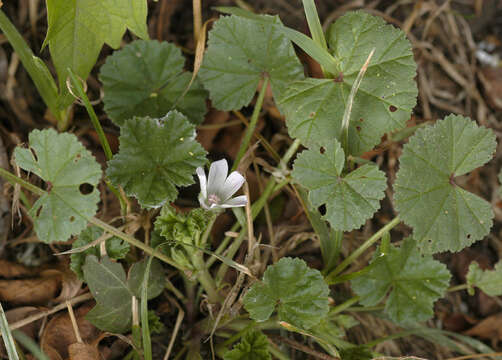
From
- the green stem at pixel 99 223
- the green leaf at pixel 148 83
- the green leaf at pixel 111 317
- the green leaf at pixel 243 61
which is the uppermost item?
Answer: the green leaf at pixel 243 61

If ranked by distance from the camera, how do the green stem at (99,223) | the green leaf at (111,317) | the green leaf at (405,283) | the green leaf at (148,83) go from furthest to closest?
1. the green leaf at (148,83)
2. the green leaf at (405,283)
3. the green leaf at (111,317)
4. the green stem at (99,223)

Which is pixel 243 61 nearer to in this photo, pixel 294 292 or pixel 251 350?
pixel 294 292

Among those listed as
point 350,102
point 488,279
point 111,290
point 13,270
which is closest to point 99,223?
point 111,290

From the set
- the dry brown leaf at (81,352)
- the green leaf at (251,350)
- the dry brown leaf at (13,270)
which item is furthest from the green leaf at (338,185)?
the dry brown leaf at (13,270)

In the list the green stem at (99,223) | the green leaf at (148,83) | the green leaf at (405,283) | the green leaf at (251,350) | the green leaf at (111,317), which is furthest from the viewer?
the green leaf at (148,83)

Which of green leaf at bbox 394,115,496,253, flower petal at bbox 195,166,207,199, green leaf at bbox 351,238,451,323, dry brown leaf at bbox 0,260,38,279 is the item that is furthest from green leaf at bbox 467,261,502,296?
dry brown leaf at bbox 0,260,38,279

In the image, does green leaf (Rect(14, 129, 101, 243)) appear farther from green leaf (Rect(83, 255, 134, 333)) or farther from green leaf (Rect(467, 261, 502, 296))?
green leaf (Rect(467, 261, 502, 296))

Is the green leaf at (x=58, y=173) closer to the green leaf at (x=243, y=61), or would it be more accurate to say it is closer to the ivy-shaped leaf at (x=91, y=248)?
the ivy-shaped leaf at (x=91, y=248)

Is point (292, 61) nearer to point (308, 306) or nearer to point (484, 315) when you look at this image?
point (308, 306)
